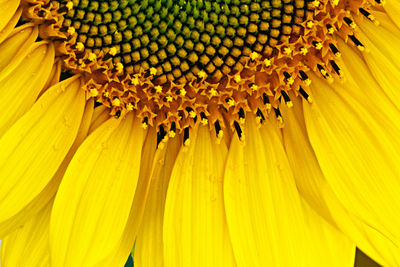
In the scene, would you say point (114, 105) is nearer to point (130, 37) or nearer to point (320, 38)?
point (130, 37)

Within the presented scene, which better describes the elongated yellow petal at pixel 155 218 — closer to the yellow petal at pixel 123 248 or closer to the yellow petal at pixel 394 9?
the yellow petal at pixel 123 248

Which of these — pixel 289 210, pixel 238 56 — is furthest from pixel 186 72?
pixel 289 210

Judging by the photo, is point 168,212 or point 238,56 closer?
point 168,212

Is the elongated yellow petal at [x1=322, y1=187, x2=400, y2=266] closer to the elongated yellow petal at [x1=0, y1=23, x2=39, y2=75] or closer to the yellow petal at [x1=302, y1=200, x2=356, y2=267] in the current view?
the yellow petal at [x1=302, y1=200, x2=356, y2=267]

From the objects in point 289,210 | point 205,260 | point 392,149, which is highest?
point 392,149

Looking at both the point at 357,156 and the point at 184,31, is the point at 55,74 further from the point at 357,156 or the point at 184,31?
the point at 357,156

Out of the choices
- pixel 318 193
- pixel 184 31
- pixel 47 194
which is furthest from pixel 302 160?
pixel 47 194

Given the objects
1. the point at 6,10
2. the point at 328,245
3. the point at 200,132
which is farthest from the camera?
the point at 200,132
